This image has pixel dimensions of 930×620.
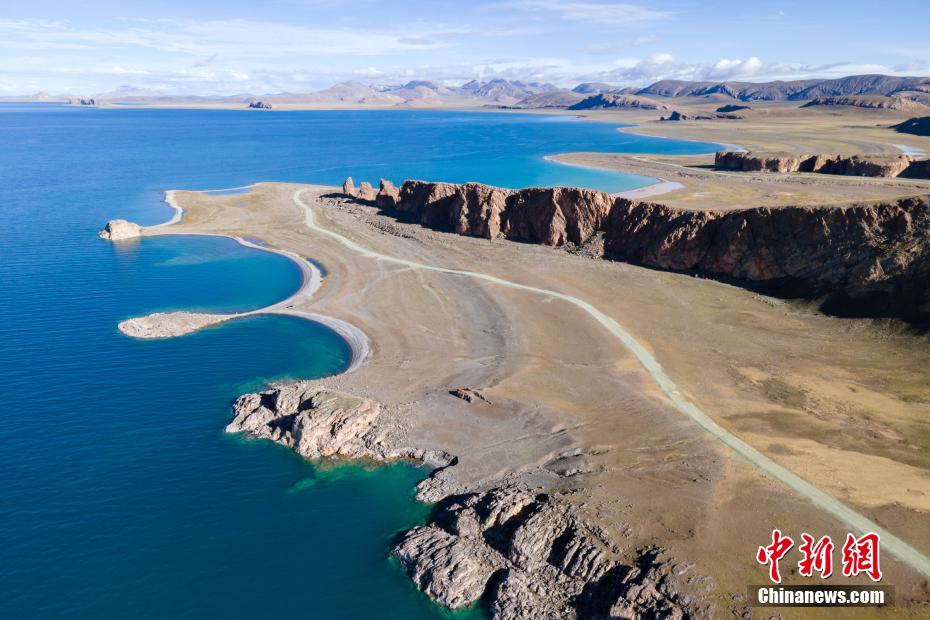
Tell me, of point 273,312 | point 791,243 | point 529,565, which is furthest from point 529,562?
point 791,243

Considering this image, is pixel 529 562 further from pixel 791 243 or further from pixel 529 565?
pixel 791 243

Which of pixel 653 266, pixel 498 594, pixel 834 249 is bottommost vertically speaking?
pixel 498 594

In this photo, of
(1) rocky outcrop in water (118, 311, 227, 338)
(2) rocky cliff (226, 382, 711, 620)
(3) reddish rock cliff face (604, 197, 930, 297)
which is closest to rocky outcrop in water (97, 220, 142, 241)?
(1) rocky outcrop in water (118, 311, 227, 338)

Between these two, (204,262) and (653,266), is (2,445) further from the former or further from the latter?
(653,266)

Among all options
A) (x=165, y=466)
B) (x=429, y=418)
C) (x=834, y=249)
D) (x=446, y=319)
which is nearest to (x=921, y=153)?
(x=834, y=249)

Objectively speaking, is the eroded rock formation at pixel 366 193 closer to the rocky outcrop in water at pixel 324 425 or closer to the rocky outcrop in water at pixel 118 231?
the rocky outcrop in water at pixel 118 231

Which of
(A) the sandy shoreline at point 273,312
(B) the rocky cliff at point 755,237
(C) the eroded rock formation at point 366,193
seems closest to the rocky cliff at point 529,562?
(A) the sandy shoreline at point 273,312
